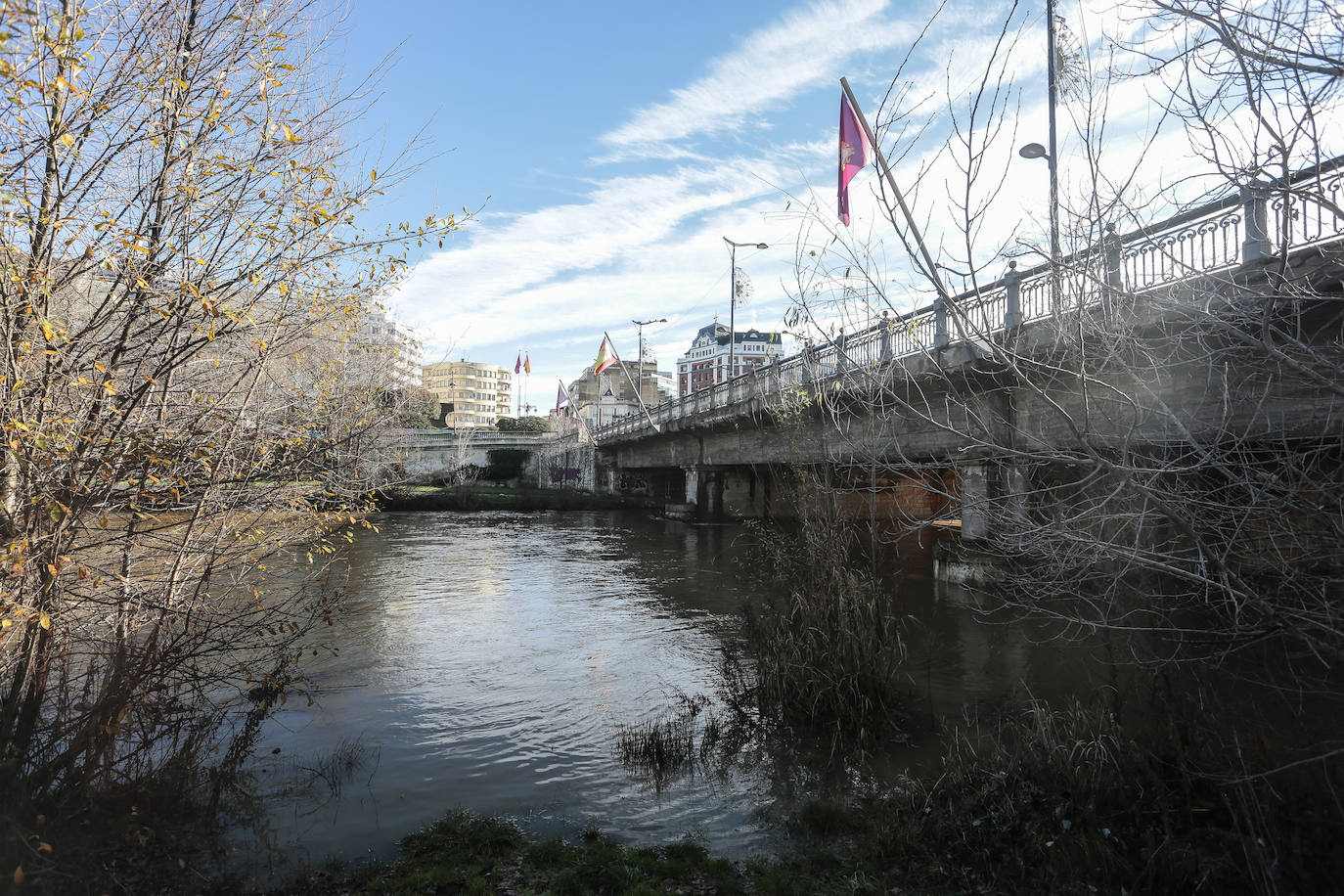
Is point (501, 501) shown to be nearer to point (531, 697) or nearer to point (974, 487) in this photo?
point (974, 487)

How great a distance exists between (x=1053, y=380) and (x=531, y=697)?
6.28m

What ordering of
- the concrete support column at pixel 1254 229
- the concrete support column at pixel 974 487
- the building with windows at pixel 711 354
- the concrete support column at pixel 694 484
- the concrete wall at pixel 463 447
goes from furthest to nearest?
the building with windows at pixel 711 354 → the concrete wall at pixel 463 447 → the concrete support column at pixel 694 484 → the concrete support column at pixel 974 487 → the concrete support column at pixel 1254 229

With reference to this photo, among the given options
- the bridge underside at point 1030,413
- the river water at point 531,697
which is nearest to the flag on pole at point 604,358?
the bridge underside at point 1030,413

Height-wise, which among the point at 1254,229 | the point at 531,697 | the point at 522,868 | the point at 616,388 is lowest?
the point at 531,697

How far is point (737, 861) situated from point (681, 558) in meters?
17.8

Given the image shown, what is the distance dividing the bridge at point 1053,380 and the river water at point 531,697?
229 centimetres

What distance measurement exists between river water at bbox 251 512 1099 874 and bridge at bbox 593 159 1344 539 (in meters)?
2.29

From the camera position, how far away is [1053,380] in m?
6.96

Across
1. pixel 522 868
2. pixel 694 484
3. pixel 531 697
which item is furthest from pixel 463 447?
pixel 522 868

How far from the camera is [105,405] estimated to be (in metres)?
4.76

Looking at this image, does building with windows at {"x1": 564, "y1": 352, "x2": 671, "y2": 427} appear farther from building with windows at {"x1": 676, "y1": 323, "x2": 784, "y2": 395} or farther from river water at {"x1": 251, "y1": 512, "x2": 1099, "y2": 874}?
river water at {"x1": 251, "y1": 512, "x2": 1099, "y2": 874}

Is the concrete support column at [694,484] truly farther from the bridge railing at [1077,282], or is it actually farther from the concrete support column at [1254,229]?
the concrete support column at [1254,229]

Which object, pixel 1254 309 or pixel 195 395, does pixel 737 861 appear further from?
pixel 195 395

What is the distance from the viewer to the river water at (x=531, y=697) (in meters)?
5.76
